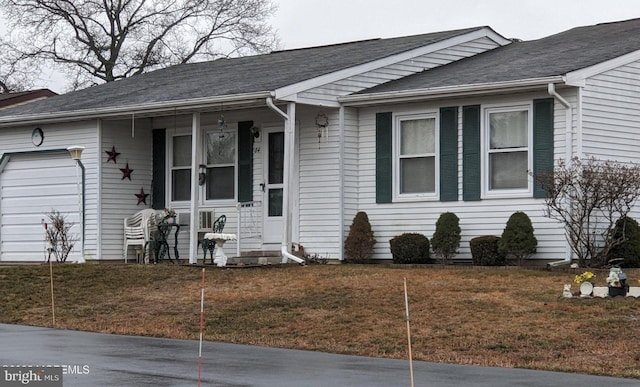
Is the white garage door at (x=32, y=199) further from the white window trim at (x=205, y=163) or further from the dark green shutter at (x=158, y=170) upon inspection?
the white window trim at (x=205, y=163)

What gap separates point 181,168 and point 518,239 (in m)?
8.34

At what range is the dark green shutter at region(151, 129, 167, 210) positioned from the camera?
Answer: 2645 centimetres

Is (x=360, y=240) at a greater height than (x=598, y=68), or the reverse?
(x=598, y=68)

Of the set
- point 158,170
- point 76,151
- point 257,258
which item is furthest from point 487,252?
point 76,151

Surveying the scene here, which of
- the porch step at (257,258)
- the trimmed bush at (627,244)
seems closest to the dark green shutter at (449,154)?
the trimmed bush at (627,244)

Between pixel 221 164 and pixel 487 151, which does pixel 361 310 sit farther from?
pixel 221 164

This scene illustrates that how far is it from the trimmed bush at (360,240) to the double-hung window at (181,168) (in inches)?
181

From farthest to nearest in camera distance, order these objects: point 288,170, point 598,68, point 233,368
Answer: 1. point 288,170
2. point 598,68
3. point 233,368

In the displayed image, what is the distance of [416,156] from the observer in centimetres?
2277

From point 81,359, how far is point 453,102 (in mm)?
10587

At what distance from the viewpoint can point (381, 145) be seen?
23125 mm

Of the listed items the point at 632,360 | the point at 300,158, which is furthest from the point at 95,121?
the point at 632,360

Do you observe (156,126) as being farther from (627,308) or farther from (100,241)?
(627,308)

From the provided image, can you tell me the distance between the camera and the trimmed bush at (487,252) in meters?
21.2
